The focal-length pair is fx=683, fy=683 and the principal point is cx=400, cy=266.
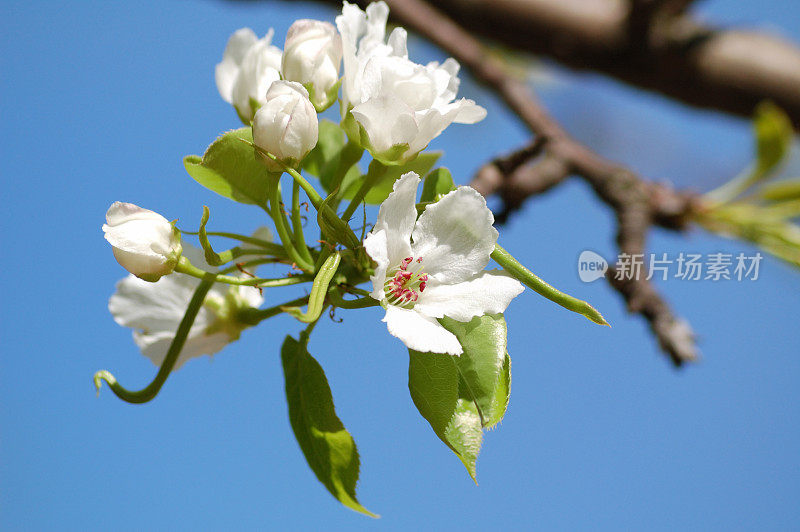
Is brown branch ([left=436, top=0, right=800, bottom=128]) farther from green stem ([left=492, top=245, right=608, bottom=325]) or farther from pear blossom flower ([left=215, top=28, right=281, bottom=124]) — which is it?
green stem ([left=492, top=245, right=608, bottom=325])

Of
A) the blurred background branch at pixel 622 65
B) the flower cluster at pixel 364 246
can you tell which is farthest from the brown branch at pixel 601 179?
the flower cluster at pixel 364 246

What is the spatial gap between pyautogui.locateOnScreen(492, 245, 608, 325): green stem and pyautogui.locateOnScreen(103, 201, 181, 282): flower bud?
0.22 m

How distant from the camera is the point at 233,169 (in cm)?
53

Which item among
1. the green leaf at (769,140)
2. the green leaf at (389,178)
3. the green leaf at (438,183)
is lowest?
the green leaf at (769,140)

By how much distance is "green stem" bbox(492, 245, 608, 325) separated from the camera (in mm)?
432

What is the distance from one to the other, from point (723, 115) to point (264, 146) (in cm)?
126

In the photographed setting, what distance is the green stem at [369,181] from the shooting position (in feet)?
1.65

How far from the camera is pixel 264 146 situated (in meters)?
0.46

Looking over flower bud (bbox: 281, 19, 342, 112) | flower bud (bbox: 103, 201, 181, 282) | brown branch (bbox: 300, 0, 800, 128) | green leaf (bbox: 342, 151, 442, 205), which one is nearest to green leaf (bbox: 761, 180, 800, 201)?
brown branch (bbox: 300, 0, 800, 128)

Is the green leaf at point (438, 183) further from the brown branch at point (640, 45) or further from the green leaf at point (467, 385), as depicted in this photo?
the brown branch at point (640, 45)

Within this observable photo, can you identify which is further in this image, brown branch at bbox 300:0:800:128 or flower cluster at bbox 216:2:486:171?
brown branch at bbox 300:0:800:128

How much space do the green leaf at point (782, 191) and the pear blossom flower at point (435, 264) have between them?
919 millimetres

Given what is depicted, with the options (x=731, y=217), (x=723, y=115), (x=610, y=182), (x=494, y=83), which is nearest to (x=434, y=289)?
(x=610, y=182)

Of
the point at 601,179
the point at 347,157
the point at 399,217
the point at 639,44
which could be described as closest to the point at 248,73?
Answer: the point at 347,157
